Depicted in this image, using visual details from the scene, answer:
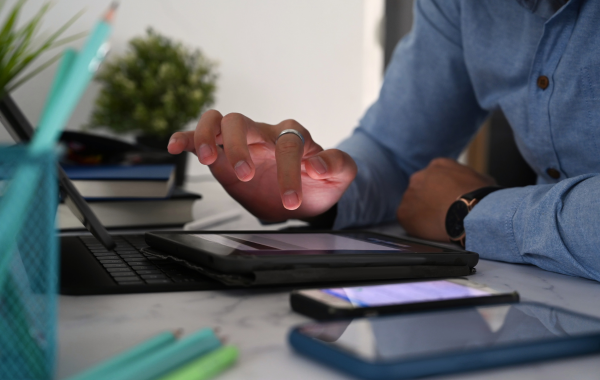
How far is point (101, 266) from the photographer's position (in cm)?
43

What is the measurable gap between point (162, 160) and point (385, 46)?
62.1 inches

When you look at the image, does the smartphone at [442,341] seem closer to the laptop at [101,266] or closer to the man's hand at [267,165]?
the laptop at [101,266]

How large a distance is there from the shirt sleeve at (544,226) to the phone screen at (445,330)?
0.64ft

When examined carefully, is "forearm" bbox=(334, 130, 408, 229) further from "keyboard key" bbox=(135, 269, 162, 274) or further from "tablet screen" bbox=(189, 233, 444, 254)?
"keyboard key" bbox=(135, 269, 162, 274)

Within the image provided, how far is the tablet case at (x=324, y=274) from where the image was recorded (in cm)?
36

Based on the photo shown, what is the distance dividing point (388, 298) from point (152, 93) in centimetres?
122

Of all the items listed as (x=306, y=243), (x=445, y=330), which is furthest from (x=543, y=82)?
(x=445, y=330)

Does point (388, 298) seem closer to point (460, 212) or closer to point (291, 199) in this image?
point (291, 199)

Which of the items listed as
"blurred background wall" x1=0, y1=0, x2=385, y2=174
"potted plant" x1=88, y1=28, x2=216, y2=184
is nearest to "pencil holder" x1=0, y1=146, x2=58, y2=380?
"potted plant" x1=88, y1=28, x2=216, y2=184

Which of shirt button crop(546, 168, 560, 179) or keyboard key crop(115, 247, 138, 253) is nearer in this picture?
keyboard key crop(115, 247, 138, 253)

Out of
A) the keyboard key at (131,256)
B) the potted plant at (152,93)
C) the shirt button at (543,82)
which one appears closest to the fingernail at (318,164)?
the keyboard key at (131,256)

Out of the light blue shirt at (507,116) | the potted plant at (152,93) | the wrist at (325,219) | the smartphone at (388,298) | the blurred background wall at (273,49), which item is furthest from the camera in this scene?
the blurred background wall at (273,49)

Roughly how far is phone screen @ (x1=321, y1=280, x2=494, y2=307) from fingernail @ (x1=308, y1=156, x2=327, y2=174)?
10.0 inches

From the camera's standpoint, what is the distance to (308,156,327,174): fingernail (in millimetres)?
589
